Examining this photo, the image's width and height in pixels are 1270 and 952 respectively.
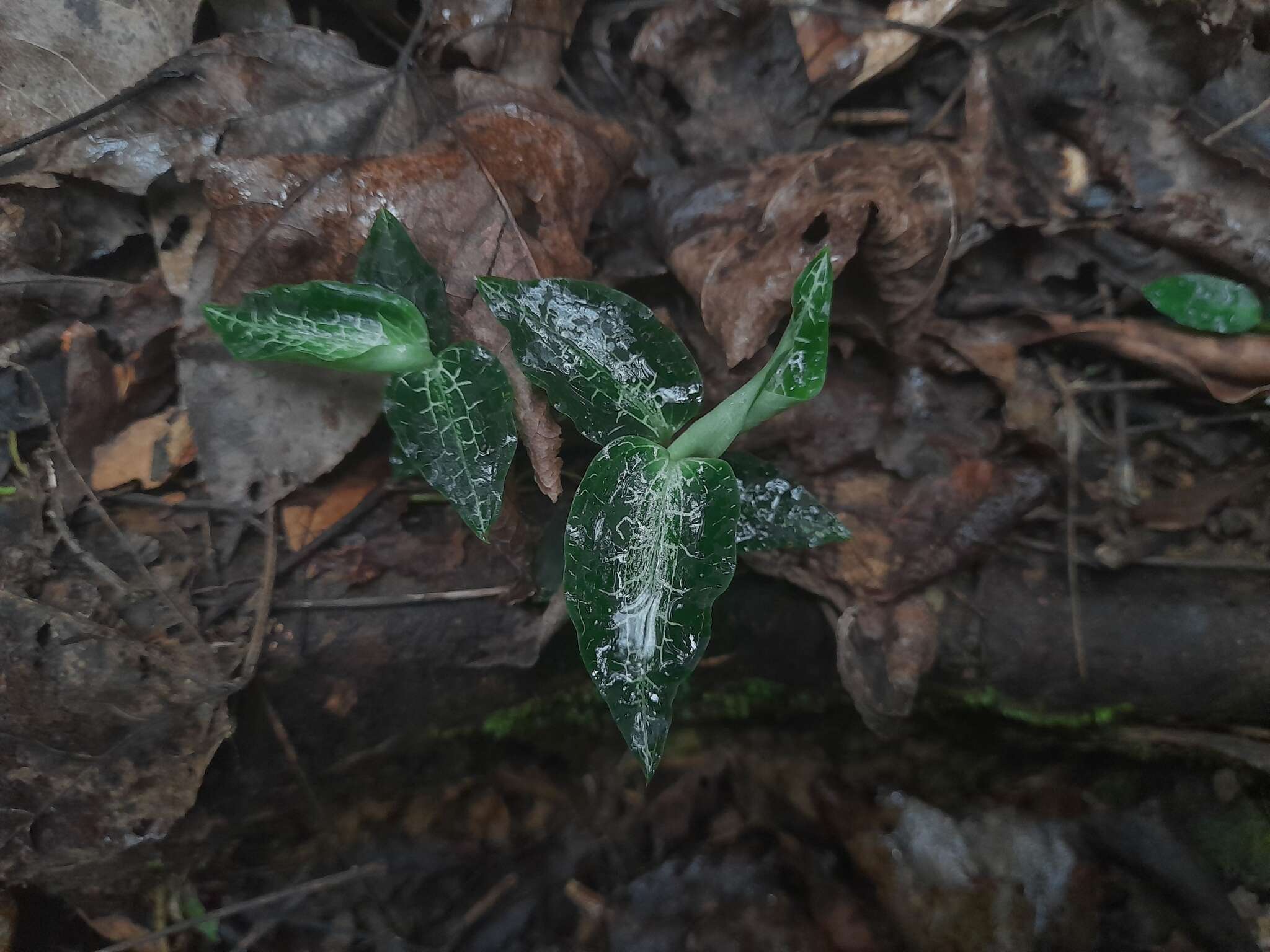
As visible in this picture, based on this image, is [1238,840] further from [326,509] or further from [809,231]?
[326,509]

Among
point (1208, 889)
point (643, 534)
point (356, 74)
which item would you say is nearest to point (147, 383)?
point (356, 74)

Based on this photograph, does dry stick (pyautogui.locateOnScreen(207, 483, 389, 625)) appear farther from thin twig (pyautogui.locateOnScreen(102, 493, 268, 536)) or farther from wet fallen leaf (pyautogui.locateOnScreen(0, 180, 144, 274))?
wet fallen leaf (pyautogui.locateOnScreen(0, 180, 144, 274))

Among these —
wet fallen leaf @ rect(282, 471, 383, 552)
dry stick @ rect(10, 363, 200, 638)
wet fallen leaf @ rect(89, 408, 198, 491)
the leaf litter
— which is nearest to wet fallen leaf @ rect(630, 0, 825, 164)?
the leaf litter

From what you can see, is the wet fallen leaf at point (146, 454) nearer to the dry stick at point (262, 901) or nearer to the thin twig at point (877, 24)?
the dry stick at point (262, 901)

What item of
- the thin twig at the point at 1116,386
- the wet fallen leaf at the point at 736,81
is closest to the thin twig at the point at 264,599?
the wet fallen leaf at the point at 736,81

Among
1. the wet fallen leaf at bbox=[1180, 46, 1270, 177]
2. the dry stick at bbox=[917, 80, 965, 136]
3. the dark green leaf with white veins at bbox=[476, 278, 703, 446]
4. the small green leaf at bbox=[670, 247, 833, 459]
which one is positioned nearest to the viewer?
the small green leaf at bbox=[670, 247, 833, 459]

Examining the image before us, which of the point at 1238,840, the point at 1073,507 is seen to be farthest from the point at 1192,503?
the point at 1238,840

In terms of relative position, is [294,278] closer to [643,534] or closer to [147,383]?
[147,383]
